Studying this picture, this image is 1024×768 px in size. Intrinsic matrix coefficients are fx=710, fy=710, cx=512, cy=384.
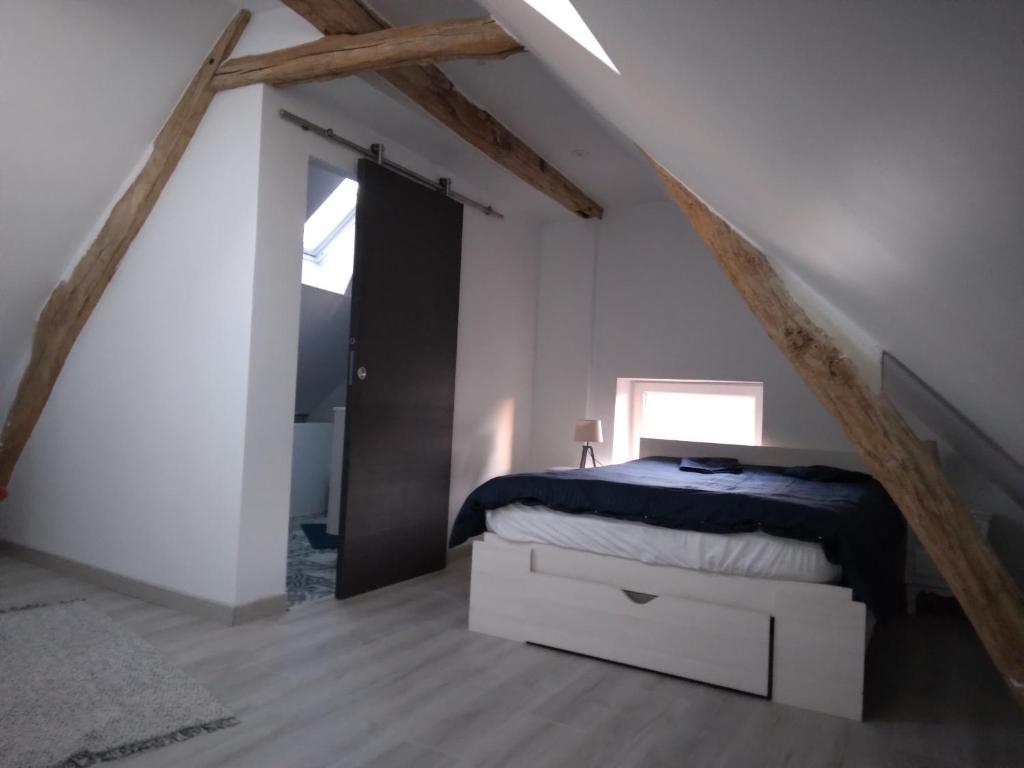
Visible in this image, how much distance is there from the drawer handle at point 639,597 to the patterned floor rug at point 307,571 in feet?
4.87

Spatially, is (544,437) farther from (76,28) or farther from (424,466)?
(76,28)

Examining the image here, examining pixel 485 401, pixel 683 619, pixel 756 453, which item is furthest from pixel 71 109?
pixel 756 453

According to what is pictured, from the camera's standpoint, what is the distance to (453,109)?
3.36 m

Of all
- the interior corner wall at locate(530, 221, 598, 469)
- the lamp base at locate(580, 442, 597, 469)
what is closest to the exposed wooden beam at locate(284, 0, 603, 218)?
the interior corner wall at locate(530, 221, 598, 469)

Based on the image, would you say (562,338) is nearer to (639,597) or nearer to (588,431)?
(588,431)

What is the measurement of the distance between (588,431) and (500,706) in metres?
2.61

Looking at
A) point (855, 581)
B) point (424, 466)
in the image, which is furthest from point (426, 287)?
point (855, 581)

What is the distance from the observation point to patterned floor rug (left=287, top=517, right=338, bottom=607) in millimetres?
3363

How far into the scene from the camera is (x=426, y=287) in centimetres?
383

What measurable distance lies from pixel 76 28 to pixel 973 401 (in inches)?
131

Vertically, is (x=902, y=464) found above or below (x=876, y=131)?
below

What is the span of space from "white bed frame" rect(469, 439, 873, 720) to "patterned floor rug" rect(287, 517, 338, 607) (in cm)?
87

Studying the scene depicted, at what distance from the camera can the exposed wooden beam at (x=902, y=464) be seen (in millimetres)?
1884

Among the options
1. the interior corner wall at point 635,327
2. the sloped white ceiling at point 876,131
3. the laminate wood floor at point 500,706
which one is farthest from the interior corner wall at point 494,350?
the sloped white ceiling at point 876,131
